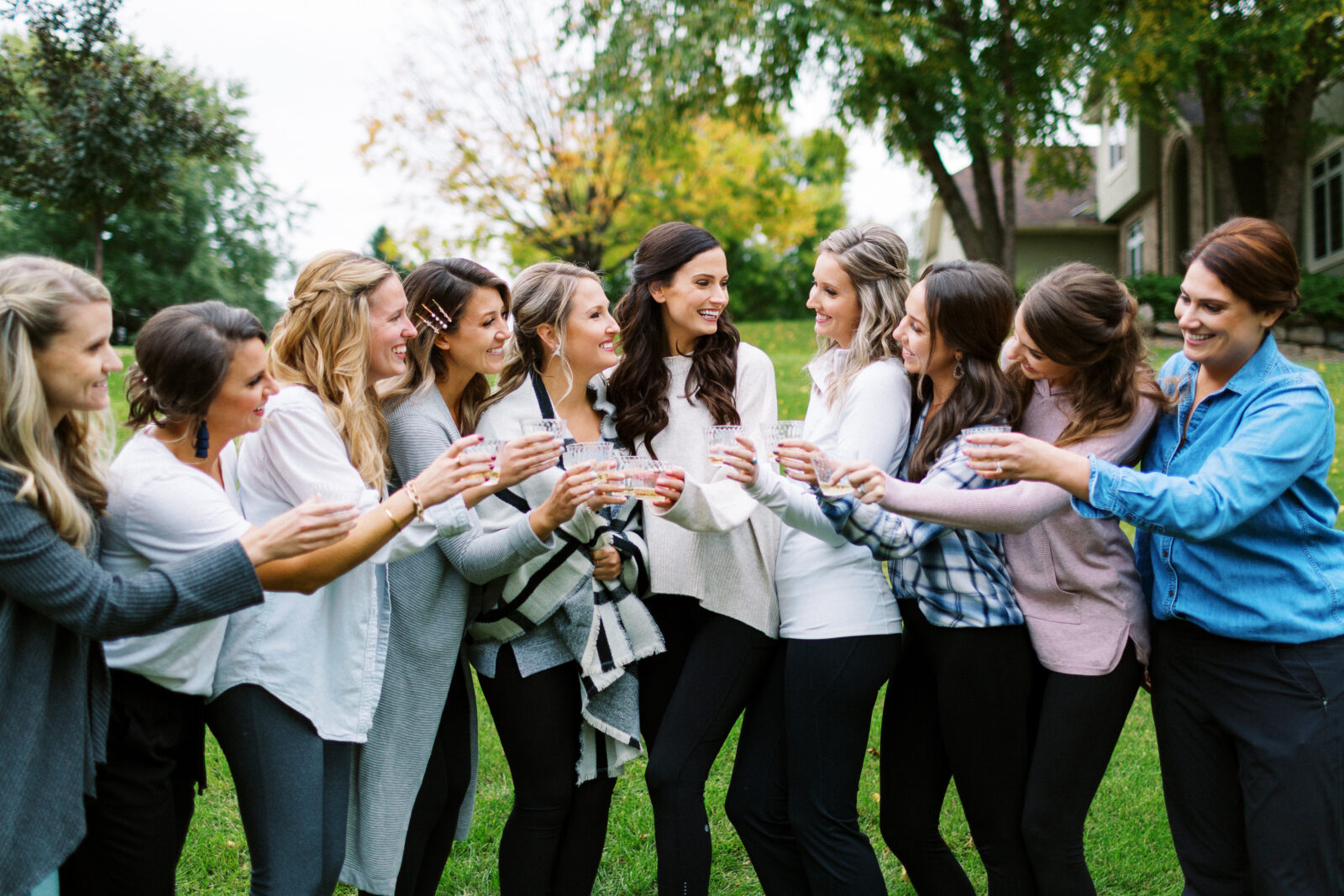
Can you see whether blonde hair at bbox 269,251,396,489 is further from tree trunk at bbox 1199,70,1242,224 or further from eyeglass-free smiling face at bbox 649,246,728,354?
tree trunk at bbox 1199,70,1242,224

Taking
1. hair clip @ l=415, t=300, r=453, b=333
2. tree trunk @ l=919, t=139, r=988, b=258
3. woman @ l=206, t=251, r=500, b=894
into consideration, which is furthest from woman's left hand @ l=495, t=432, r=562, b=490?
tree trunk @ l=919, t=139, r=988, b=258

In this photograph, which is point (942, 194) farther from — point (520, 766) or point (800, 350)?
point (520, 766)

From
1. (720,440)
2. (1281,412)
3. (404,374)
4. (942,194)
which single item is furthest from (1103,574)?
(942,194)

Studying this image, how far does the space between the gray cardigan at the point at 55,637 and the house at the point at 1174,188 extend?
19.9 metres

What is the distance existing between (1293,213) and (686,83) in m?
11.2

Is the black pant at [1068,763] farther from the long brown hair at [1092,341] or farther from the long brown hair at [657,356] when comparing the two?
the long brown hair at [657,356]

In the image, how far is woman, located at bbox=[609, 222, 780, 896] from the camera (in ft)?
11.4

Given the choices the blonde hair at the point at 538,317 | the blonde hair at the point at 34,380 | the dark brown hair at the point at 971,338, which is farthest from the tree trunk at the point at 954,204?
the blonde hair at the point at 34,380

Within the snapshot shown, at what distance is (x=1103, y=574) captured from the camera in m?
3.19

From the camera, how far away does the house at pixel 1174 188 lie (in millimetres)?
22281

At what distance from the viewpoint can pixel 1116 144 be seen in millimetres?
30281

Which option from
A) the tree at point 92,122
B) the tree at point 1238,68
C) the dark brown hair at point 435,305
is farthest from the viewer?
the tree at point 1238,68

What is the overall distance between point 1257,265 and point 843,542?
1459 millimetres

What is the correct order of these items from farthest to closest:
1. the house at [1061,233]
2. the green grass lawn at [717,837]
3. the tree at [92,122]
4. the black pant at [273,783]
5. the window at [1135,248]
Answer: the house at [1061,233], the window at [1135,248], the tree at [92,122], the green grass lawn at [717,837], the black pant at [273,783]
